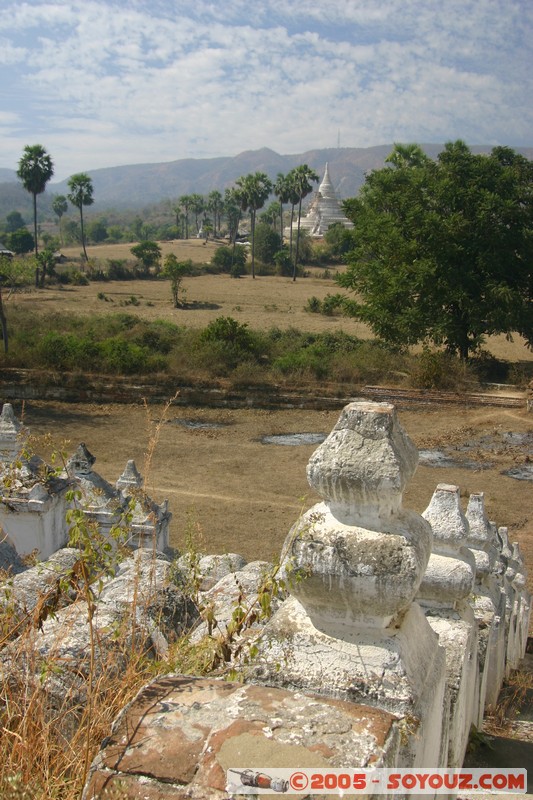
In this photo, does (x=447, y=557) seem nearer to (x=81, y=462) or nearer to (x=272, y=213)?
(x=81, y=462)

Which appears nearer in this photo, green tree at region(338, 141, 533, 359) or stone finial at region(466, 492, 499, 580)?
stone finial at region(466, 492, 499, 580)

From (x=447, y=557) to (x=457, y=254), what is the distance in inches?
772

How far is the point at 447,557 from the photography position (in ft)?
11.7

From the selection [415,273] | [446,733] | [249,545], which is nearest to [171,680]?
[446,733]

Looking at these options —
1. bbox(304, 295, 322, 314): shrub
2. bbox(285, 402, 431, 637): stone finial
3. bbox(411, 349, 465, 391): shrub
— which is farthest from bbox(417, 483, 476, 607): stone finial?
bbox(304, 295, 322, 314): shrub

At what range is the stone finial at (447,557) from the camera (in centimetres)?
332

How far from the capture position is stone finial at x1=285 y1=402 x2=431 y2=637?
2113 millimetres

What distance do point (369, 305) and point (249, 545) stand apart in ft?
48.6

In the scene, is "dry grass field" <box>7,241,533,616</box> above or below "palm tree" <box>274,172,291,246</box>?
below

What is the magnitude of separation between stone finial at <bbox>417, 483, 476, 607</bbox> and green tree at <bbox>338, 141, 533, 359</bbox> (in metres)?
18.3

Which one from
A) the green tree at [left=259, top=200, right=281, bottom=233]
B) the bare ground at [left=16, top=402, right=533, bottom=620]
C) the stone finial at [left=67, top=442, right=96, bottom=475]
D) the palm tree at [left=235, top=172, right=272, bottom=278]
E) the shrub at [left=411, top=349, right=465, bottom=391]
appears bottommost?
the bare ground at [left=16, top=402, right=533, bottom=620]

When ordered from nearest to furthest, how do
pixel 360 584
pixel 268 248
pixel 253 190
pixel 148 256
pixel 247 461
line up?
pixel 360 584 → pixel 247 461 → pixel 253 190 → pixel 148 256 → pixel 268 248

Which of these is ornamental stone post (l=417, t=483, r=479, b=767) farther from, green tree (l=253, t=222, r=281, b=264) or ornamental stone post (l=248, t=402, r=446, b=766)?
green tree (l=253, t=222, r=281, b=264)

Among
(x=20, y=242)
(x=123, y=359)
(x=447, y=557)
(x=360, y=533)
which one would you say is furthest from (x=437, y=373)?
(x=20, y=242)
